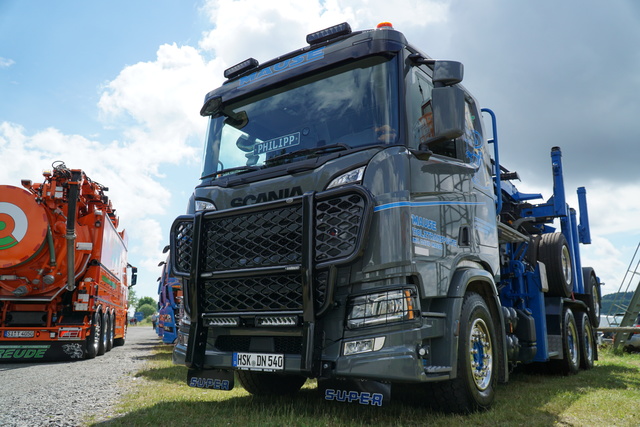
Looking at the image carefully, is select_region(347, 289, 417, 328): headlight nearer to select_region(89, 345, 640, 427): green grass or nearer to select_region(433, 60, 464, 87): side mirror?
select_region(89, 345, 640, 427): green grass

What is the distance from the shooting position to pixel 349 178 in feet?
13.3

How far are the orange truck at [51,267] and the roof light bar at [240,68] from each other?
6.53m

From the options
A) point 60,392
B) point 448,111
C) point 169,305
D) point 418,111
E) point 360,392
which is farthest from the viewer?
point 169,305

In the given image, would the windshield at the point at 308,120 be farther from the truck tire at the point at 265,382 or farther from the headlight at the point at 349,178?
the truck tire at the point at 265,382

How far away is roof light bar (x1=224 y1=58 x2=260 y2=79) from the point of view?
5.35 meters

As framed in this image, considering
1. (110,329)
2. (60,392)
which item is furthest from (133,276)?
(60,392)

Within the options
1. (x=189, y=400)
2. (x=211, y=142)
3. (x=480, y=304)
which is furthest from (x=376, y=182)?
(x=189, y=400)

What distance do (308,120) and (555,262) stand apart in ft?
15.6

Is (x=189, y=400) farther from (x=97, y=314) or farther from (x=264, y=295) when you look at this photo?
(x=97, y=314)

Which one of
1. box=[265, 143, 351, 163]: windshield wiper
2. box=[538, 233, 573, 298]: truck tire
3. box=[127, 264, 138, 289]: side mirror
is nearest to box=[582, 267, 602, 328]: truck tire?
box=[538, 233, 573, 298]: truck tire

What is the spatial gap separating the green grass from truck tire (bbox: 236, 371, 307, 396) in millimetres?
106

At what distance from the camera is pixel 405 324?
3.75 meters

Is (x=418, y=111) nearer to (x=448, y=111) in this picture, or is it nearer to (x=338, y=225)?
(x=448, y=111)

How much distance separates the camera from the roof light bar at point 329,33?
468 cm
